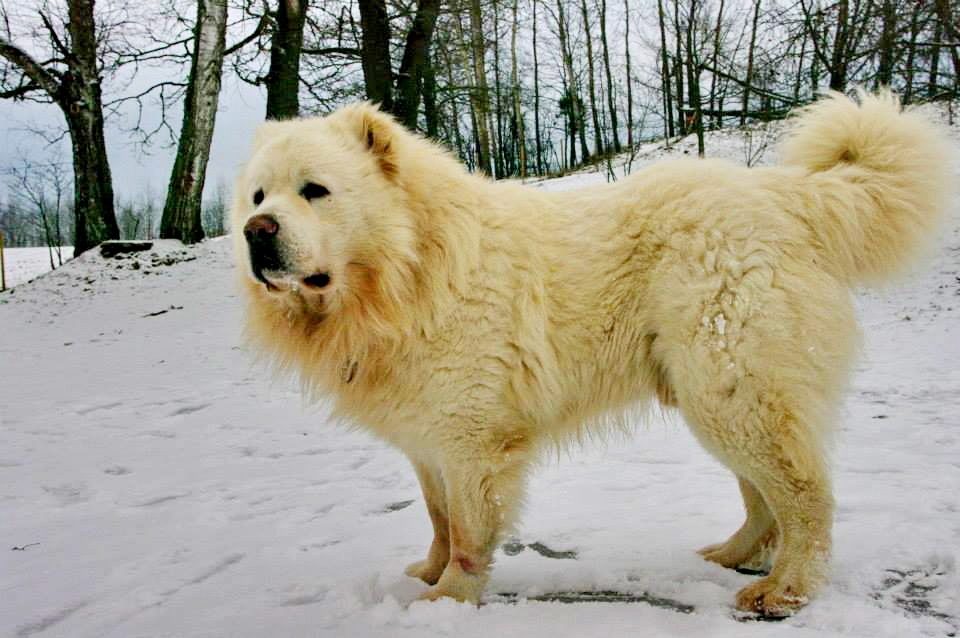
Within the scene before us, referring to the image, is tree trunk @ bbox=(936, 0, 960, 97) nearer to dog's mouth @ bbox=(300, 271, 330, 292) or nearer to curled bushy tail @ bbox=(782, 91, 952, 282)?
curled bushy tail @ bbox=(782, 91, 952, 282)

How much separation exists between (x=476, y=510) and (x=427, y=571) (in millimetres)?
553

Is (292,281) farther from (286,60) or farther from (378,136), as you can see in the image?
(286,60)

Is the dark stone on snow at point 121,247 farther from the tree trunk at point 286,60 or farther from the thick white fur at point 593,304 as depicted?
the thick white fur at point 593,304

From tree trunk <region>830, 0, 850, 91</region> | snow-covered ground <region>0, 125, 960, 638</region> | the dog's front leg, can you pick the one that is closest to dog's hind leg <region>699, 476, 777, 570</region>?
snow-covered ground <region>0, 125, 960, 638</region>

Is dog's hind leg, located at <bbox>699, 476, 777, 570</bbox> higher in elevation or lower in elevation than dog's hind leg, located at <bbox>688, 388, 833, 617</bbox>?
lower

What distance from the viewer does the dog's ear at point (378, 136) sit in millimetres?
2977

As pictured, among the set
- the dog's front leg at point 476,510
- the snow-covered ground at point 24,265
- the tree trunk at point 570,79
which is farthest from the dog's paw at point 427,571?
the snow-covered ground at point 24,265

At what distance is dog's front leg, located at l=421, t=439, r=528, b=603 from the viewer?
8.85 feet

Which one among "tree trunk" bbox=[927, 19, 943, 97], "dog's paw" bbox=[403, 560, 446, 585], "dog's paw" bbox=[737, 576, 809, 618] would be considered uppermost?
"tree trunk" bbox=[927, 19, 943, 97]

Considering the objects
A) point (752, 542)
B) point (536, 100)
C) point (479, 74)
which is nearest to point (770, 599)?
point (752, 542)

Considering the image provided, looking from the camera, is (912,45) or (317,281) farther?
(912,45)

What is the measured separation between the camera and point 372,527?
3.60 m

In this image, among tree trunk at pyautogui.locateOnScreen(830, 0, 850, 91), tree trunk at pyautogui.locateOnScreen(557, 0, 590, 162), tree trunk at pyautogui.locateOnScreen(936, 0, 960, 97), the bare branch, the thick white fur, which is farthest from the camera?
tree trunk at pyautogui.locateOnScreen(557, 0, 590, 162)

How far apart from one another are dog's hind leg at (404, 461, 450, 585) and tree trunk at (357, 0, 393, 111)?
33.4ft
